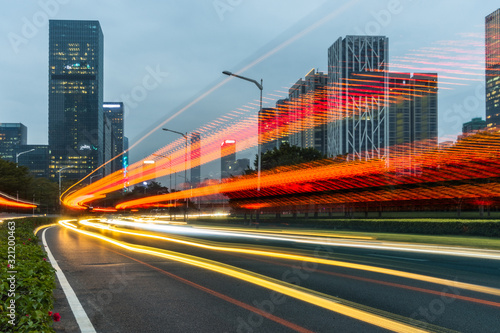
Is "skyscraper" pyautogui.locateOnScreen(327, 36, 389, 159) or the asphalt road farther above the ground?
"skyscraper" pyautogui.locateOnScreen(327, 36, 389, 159)

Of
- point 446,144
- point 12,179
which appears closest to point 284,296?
point 446,144

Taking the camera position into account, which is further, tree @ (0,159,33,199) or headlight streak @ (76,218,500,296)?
tree @ (0,159,33,199)

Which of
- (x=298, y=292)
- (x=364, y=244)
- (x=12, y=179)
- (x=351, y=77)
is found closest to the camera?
(x=298, y=292)

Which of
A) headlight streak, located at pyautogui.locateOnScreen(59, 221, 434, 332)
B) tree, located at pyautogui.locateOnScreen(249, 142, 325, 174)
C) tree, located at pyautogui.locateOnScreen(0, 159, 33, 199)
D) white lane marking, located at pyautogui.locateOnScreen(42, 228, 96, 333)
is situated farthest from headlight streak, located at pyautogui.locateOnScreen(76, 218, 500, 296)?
tree, located at pyautogui.locateOnScreen(0, 159, 33, 199)

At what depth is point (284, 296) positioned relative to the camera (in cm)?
873

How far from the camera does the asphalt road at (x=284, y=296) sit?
662 cm

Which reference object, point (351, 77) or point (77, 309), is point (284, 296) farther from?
point (351, 77)

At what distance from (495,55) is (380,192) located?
88.5 ft

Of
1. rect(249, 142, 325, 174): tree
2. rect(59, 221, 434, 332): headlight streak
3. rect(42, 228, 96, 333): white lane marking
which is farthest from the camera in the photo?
rect(249, 142, 325, 174): tree

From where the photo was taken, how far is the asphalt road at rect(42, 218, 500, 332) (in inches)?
261

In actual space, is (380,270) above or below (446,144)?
below

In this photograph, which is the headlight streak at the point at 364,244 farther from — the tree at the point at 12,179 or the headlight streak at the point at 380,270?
the tree at the point at 12,179

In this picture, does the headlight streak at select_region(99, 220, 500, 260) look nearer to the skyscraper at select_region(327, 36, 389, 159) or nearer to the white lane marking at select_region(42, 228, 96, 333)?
the white lane marking at select_region(42, 228, 96, 333)

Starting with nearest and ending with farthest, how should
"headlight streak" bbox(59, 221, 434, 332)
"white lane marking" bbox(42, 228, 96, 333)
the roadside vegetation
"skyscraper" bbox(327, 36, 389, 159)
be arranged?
the roadside vegetation < "white lane marking" bbox(42, 228, 96, 333) < "headlight streak" bbox(59, 221, 434, 332) < "skyscraper" bbox(327, 36, 389, 159)
